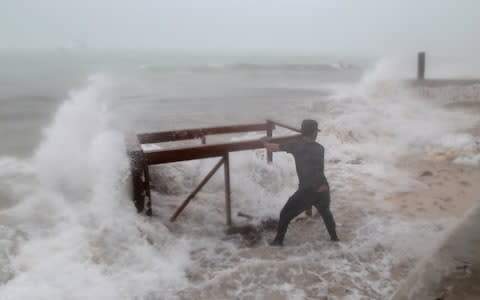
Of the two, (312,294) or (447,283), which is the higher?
(447,283)

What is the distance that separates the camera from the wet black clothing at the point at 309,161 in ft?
14.4

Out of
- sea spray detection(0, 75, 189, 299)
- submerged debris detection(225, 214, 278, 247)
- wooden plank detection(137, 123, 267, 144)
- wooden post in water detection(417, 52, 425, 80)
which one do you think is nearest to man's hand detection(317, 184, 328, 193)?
submerged debris detection(225, 214, 278, 247)

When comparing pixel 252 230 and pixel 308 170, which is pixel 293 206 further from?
pixel 252 230

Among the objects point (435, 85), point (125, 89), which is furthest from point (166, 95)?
point (435, 85)

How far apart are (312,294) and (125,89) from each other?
2755 centimetres

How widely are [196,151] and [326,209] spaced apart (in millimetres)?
1697

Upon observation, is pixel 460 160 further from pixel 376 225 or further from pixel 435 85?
pixel 435 85

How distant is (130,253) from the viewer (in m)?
4.25

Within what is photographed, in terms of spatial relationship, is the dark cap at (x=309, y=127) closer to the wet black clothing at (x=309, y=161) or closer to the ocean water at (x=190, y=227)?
the wet black clothing at (x=309, y=161)

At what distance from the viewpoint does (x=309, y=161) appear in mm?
4387

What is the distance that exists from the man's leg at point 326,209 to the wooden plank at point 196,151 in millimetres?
842

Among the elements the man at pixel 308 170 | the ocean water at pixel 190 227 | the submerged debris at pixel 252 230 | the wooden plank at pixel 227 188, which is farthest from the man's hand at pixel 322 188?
the wooden plank at pixel 227 188

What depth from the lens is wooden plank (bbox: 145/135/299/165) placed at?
4.32 metres

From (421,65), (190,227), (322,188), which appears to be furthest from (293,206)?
(421,65)
